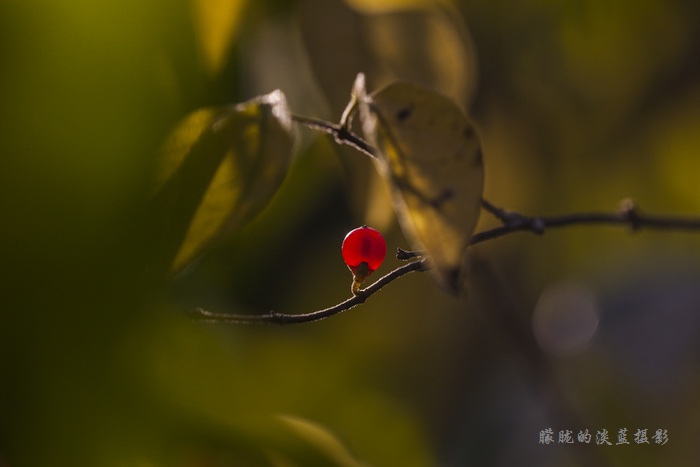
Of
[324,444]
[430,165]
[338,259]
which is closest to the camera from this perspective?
[430,165]

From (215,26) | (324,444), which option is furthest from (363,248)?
(215,26)

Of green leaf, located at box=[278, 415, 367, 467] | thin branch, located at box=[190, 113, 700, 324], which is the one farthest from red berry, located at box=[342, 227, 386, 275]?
green leaf, located at box=[278, 415, 367, 467]

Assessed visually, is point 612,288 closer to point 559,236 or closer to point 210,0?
point 559,236

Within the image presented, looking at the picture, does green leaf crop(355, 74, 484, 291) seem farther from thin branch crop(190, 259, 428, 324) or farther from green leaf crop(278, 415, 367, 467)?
green leaf crop(278, 415, 367, 467)

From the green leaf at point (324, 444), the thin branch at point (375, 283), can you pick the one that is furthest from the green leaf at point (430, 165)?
the green leaf at point (324, 444)

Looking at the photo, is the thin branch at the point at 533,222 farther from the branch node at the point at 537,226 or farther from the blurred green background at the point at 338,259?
the blurred green background at the point at 338,259

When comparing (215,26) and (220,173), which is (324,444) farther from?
(215,26)

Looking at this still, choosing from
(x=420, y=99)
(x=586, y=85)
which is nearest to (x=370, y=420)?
(x=420, y=99)
